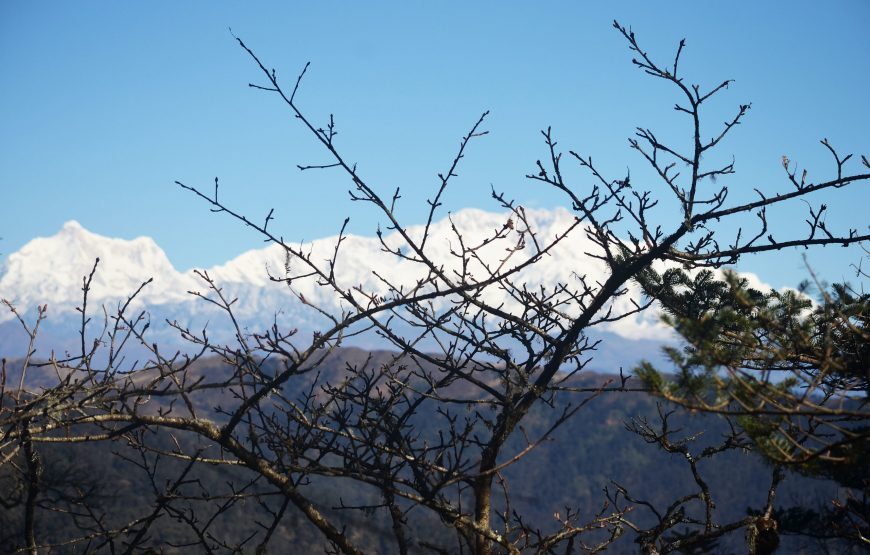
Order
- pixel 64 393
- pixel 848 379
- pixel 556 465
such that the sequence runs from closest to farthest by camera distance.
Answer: pixel 64 393, pixel 848 379, pixel 556 465

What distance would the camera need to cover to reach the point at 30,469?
10.2 feet

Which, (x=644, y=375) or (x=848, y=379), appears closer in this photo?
(x=644, y=375)

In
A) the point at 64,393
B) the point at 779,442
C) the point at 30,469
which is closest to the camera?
the point at 64,393

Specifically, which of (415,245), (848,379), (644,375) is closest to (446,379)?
(415,245)

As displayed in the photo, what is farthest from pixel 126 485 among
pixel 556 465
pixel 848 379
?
pixel 556 465

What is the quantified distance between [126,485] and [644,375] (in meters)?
43.4

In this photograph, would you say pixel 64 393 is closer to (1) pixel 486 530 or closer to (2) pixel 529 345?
(1) pixel 486 530

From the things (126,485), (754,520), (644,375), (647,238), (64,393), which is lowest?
(754,520)

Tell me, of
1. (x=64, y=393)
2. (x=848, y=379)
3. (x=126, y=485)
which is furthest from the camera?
(x=126, y=485)

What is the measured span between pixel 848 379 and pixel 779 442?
202 cm

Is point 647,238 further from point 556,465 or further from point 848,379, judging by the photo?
point 556,465

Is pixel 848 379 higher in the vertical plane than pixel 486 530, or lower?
higher

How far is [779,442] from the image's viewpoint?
358 centimetres

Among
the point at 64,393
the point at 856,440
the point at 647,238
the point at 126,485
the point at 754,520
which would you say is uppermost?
the point at 126,485
